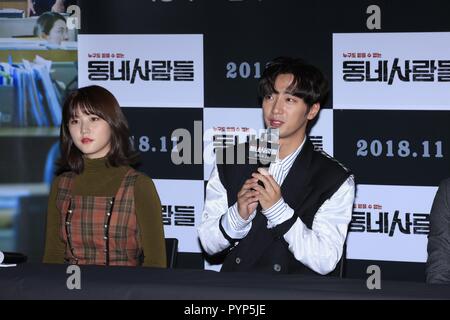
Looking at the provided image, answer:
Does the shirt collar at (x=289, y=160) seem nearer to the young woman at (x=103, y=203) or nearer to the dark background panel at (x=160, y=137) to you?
the young woman at (x=103, y=203)

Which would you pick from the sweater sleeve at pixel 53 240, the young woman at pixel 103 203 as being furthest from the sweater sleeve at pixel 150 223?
the sweater sleeve at pixel 53 240

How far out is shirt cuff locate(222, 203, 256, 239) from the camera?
2.41m

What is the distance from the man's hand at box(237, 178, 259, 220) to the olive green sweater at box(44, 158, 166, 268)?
13.2 inches

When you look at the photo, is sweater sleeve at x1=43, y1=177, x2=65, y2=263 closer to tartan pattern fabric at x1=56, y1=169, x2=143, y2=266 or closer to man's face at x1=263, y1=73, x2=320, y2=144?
tartan pattern fabric at x1=56, y1=169, x2=143, y2=266

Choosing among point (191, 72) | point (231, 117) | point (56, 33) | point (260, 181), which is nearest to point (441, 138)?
point (231, 117)

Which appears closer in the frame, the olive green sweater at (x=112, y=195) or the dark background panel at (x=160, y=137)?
the olive green sweater at (x=112, y=195)

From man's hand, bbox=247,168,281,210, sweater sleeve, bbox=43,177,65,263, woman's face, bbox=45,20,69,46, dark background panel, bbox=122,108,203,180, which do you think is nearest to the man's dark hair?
man's hand, bbox=247,168,281,210

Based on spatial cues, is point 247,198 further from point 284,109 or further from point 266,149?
point 284,109

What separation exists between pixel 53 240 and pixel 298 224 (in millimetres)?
856

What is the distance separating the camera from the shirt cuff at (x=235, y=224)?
2412mm

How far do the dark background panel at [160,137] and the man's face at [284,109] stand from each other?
1266mm

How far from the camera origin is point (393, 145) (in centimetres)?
356

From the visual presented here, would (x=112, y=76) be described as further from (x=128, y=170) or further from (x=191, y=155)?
(x=128, y=170)

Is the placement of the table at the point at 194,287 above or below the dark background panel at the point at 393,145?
below
